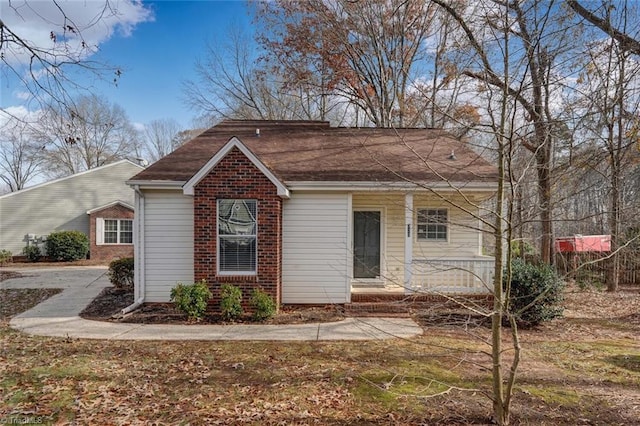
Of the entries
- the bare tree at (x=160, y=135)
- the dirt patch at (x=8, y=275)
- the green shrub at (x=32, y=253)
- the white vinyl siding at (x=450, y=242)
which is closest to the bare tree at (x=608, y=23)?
the white vinyl siding at (x=450, y=242)

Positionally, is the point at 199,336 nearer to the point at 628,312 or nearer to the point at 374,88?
the point at 628,312

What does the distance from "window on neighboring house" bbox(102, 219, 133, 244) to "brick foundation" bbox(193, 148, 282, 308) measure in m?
16.6

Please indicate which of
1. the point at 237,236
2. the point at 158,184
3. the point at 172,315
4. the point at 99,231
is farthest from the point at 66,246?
the point at 237,236

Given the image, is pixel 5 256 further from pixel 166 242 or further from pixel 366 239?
pixel 366 239

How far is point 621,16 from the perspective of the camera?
8906 millimetres

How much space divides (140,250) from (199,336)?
3.35 metres

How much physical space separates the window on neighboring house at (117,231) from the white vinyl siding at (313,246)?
17.0 metres

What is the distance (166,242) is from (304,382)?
5777mm

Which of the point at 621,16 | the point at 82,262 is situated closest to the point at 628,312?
the point at 621,16

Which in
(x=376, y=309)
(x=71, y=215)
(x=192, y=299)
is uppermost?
(x=71, y=215)

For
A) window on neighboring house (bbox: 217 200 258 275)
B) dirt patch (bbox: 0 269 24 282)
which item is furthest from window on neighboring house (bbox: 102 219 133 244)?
window on neighboring house (bbox: 217 200 258 275)

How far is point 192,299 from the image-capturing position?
26.1ft

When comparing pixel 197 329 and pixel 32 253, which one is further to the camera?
pixel 32 253

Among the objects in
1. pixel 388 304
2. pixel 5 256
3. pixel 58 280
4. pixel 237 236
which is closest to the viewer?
pixel 237 236
